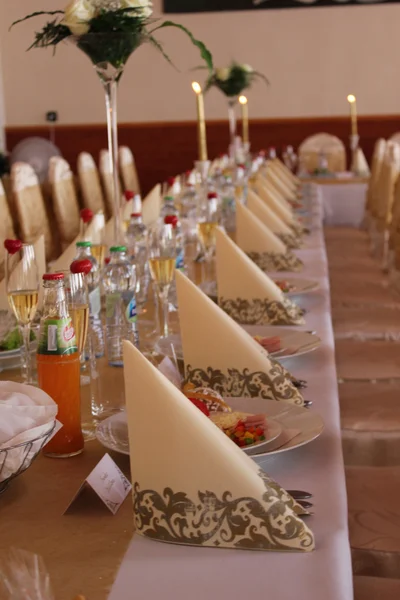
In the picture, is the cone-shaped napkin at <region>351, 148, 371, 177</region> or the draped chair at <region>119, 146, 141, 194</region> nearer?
the draped chair at <region>119, 146, 141, 194</region>

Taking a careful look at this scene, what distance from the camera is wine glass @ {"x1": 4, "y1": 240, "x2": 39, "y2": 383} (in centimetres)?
171

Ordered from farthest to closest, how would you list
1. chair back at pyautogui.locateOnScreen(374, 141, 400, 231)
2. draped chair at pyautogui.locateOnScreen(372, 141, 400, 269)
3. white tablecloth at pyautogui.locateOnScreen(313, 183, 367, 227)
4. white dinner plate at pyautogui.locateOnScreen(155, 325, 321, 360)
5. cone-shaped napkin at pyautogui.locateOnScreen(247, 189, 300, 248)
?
white tablecloth at pyautogui.locateOnScreen(313, 183, 367, 227) → chair back at pyautogui.locateOnScreen(374, 141, 400, 231) → draped chair at pyautogui.locateOnScreen(372, 141, 400, 269) → cone-shaped napkin at pyautogui.locateOnScreen(247, 189, 300, 248) → white dinner plate at pyautogui.locateOnScreen(155, 325, 321, 360)

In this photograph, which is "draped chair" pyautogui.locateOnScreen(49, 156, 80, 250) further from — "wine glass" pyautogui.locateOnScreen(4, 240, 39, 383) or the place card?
the place card

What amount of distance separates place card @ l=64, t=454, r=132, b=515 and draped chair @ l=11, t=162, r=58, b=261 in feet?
11.1

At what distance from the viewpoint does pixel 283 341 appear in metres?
1.93

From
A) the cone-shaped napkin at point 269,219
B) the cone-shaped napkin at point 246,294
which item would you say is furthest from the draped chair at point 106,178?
the cone-shaped napkin at point 246,294

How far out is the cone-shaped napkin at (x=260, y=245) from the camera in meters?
2.94

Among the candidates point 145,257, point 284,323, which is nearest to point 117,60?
point 145,257

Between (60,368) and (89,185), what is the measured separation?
190 inches

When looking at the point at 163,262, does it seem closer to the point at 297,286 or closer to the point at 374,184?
the point at 297,286

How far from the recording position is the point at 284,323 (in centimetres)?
215

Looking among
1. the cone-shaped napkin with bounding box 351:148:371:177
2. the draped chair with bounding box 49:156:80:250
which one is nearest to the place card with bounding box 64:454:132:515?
the draped chair with bounding box 49:156:80:250

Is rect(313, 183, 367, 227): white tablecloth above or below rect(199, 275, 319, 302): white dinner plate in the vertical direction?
below

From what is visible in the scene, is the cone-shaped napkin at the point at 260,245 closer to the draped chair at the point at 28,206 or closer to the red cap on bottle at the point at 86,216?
the red cap on bottle at the point at 86,216
